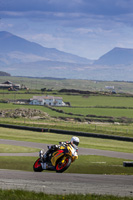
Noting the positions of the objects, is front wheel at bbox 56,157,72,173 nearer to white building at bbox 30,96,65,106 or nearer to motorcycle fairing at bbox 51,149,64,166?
motorcycle fairing at bbox 51,149,64,166

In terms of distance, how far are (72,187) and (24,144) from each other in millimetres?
25057

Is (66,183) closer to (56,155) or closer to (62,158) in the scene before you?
(62,158)

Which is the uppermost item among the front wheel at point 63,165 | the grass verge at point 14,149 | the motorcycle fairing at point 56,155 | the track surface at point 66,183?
the motorcycle fairing at point 56,155

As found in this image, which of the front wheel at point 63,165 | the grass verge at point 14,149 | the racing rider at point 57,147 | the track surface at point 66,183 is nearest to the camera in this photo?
the track surface at point 66,183

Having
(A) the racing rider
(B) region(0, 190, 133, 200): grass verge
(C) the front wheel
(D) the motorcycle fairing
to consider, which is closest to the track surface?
(B) region(0, 190, 133, 200): grass verge

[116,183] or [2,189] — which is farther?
[116,183]

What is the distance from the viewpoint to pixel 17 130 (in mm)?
58312

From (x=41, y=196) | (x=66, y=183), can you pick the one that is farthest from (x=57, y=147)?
(x=41, y=196)

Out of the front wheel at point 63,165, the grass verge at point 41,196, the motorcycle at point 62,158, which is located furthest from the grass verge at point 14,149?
the grass verge at point 41,196

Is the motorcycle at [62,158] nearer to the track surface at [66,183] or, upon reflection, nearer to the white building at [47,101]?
the track surface at [66,183]

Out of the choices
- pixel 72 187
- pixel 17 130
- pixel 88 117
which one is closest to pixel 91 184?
pixel 72 187

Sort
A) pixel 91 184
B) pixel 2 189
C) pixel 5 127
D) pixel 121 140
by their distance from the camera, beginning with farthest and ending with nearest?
pixel 5 127, pixel 121 140, pixel 91 184, pixel 2 189

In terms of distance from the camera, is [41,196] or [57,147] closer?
[41,196]

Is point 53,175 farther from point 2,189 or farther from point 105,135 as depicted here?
point 105,135
